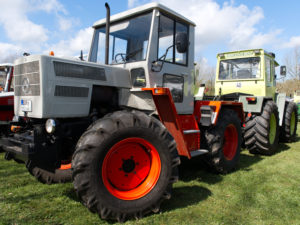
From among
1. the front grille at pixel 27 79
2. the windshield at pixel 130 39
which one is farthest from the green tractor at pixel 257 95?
the front grille at pixel 27 79

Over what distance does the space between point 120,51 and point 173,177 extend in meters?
2.18

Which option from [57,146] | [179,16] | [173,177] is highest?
[179,16]

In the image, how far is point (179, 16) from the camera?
4.04 m

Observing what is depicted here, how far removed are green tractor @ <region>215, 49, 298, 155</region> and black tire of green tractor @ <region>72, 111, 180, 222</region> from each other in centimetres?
367

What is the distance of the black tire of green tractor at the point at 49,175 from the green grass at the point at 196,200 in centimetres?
11

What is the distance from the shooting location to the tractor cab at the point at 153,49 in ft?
12.1

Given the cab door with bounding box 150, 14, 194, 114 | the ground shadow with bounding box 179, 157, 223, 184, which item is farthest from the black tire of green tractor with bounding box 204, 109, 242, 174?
the cab door with bounding box 150, 14, 194, 114

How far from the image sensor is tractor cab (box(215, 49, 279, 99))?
693 cm

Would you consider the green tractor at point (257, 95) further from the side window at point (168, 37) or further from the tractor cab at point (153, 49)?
the side window at point (168, 37)

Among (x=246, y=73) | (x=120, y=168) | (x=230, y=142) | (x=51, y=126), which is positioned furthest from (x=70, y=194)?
(x=246, y=73)

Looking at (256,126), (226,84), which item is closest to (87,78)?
(256,126)

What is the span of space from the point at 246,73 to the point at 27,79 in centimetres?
595

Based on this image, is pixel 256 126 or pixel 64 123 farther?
pixel 256 126

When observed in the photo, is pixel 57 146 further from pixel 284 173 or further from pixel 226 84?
pixel 226 84
